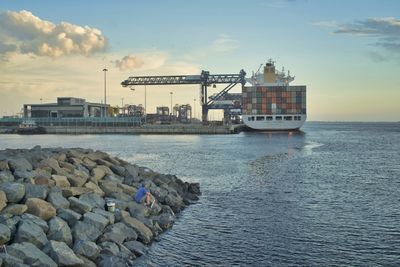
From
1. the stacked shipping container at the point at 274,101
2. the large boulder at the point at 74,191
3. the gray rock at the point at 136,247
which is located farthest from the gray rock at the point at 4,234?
the stacked shipping container at the point at 274,101

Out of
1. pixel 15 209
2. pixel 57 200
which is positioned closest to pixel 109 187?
pixel 57 200

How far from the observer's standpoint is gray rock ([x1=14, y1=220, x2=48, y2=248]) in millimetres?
12341

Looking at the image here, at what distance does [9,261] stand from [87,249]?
8.05 ft

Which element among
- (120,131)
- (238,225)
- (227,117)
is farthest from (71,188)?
(227,117)

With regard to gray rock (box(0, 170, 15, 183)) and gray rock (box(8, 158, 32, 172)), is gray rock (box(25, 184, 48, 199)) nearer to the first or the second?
gray rock (box(0, 170, 15, 183))

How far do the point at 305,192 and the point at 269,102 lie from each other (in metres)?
104

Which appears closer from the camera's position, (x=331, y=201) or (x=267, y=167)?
(x=331, y=201)

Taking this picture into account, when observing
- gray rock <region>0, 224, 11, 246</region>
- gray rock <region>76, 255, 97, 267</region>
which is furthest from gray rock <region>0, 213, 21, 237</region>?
gray rock <region>76, 255, 97, 267</region>

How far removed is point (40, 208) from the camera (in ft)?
46.6

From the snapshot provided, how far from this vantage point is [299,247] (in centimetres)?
1563

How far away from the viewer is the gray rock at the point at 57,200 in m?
15.2

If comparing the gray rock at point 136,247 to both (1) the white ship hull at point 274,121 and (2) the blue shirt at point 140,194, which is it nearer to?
(2) the blue shirt at point 140,194

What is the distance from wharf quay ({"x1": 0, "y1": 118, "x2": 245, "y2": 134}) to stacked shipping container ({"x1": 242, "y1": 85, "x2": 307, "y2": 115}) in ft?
27.6

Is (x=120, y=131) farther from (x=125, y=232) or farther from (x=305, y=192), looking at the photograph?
(x=125, y=232)
